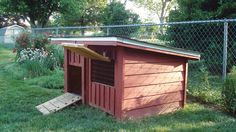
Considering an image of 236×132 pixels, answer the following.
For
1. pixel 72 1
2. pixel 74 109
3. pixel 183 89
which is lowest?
pixel 74 109

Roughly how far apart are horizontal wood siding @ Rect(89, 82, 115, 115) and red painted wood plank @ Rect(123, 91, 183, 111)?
0.84 ft

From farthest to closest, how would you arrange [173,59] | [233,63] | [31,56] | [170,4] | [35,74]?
1. [170,4]
2. [31,56]
3. [35,74]
4. [233,63]
5. [173,59]

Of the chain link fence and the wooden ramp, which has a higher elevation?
the chain link fence

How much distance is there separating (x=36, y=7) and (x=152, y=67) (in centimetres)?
1777

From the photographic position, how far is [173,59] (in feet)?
16.9

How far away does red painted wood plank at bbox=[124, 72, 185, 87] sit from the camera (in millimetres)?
4637

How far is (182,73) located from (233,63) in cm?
273

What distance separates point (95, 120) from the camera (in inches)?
183

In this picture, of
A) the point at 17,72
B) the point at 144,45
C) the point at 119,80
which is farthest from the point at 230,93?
the point at 17,72

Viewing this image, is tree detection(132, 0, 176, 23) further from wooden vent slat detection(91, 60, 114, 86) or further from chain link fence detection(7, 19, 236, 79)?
wooden vent slat detection(91, 60, 114, 86)

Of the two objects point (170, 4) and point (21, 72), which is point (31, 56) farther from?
point (170, 4)

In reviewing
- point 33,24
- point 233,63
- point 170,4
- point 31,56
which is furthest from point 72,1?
point 170,4

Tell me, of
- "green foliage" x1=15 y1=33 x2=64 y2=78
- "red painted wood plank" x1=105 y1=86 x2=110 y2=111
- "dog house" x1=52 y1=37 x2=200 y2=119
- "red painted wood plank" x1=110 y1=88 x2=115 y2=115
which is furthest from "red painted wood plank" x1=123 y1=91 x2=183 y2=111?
"green foliage" x1=15 y1=33 x2=64 y2=78

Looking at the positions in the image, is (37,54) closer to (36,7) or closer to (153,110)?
(153,110)
